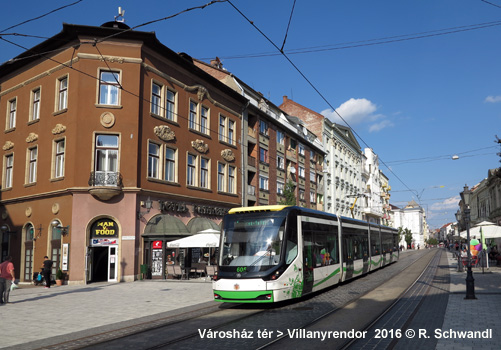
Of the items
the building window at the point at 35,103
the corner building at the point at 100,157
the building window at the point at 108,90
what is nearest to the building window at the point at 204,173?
the corner building at the point at 100,157

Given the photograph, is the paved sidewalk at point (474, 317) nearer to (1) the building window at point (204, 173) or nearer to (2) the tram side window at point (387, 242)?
(2) the tram side window at point (387, 242)

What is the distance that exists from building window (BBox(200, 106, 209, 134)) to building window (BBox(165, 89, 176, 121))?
3013 mm

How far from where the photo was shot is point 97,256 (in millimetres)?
A: 24891

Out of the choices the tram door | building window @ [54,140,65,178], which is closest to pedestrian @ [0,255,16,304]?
the tram door

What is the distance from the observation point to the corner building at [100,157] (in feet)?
76.6

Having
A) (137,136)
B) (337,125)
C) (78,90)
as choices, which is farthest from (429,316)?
(337,125)

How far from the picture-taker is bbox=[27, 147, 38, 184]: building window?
87.2 feet

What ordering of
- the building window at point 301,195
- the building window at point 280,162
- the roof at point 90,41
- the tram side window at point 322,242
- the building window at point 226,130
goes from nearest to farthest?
the tram side window at point 322,242
the roof at point 90,41
the building window at point 226,130
the building window at point 280,162
the building window at point 301,195

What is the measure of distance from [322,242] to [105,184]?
42.3ft

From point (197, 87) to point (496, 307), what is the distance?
22.4 metres

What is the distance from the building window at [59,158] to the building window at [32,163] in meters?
2.27

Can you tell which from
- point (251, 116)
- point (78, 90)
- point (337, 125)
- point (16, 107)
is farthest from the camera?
point (337, 125)

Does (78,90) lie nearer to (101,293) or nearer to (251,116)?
(101,293)

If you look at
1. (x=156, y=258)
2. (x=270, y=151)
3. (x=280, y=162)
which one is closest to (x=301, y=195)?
(x=280, y=162)
